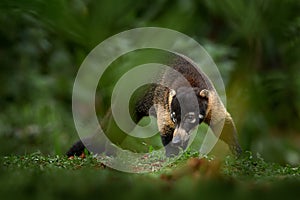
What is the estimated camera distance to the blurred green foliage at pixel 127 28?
2082 millimetres

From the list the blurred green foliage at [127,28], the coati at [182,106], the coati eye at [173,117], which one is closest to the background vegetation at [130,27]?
the blurred green foliage at [127,28]

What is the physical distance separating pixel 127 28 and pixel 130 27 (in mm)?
114

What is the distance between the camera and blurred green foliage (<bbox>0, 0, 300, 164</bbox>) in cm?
208

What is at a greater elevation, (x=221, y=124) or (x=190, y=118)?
(x=221, y=124)

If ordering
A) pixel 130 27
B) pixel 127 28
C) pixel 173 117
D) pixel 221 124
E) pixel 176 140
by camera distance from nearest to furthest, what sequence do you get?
pixel 176 140, pixel 173 117, pixel 221 124, pixel 127 28, pixel 130 27

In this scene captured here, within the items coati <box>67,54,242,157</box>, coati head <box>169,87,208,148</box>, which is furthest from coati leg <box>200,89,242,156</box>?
coati head <box>169,87,208,148</box>

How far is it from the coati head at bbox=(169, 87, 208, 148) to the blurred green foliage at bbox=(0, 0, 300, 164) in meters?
0.25

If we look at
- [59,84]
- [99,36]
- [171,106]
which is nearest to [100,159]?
[99,36]

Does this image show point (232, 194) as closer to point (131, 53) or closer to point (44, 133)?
point (131, 53)

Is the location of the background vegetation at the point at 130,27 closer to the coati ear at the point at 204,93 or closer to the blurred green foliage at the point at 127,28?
the blurred green foliage at the point at 127,28

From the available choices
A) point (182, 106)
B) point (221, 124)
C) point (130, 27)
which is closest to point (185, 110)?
point (182, 106)

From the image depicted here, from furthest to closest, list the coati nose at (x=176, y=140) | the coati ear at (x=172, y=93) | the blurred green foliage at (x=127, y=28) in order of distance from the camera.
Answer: the coati ear at (x=172, y=93) → the coati nose at (x=176, y=140) → the blurred green foliage at (x=127, y=28)

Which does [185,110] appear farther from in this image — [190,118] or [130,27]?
[130,27]

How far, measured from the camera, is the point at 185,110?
2.45 metres
